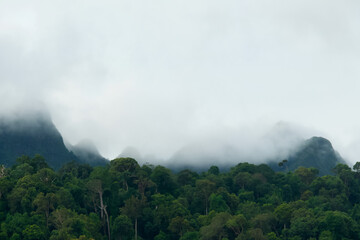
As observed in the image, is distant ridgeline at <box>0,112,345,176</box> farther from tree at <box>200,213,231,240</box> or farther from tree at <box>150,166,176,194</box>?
tree at <box>200,213,231,240</box>

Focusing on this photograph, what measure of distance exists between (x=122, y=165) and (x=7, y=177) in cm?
2404

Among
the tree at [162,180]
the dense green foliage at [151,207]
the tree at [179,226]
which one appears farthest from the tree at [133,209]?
the tree at [162,180]

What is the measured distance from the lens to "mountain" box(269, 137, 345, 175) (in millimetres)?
177625

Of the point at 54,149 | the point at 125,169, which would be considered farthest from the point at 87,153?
the point at 125,169

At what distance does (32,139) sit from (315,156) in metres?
90.0

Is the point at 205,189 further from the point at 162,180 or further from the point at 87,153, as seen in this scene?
the point at 87,153

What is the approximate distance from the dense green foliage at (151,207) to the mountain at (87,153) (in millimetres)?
62868

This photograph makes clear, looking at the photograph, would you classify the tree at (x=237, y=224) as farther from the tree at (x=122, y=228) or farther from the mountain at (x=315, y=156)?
the mountain at (x=315, y=156)

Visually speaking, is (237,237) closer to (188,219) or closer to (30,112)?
(188,219)

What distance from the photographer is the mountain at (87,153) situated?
174125 mm

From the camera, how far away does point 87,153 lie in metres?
177

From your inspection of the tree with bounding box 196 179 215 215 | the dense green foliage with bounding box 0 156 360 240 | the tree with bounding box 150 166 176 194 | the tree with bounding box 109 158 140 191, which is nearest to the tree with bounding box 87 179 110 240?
the dense green foliage with bounding box 0 156 360 240

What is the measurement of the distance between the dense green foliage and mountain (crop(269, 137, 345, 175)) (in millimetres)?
63349

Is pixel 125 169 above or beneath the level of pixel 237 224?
above
